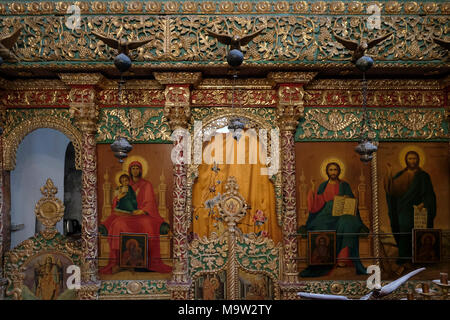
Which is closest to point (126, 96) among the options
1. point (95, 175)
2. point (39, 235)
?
point (95, 175)

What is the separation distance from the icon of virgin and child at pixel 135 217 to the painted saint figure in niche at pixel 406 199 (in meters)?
3.57

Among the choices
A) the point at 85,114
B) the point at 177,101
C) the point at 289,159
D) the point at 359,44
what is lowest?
the point at 289,159

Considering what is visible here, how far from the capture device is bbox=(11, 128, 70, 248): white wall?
5238 millimetres

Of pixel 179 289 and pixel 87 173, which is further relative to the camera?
pixel 87 173

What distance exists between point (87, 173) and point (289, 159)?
10.1 ft

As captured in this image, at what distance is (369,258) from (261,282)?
170 centimetres

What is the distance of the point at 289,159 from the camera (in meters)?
5.05

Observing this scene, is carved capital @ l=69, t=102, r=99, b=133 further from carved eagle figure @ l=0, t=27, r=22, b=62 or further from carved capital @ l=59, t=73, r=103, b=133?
carved eagle figure @ l=0, t=27, r=22, b=62

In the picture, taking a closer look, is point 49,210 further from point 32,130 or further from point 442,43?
point 442,43

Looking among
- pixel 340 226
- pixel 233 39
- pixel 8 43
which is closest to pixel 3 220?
pixel 8 43


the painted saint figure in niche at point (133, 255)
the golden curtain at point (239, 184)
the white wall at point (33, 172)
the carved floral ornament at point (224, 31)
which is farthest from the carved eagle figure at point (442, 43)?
the white wall at point (33, 172)

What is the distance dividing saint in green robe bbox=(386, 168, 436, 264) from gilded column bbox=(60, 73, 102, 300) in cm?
456

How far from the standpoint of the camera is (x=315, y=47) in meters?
4.86

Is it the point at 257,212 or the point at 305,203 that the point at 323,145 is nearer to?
the point at 305,203
